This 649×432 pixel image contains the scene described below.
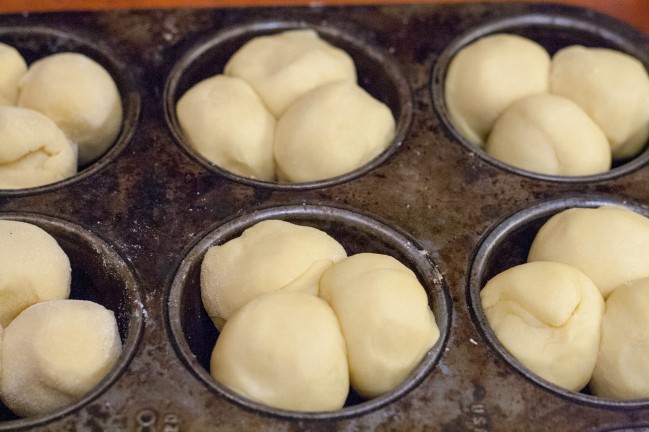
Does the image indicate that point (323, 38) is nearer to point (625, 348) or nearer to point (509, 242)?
point (509, 242)

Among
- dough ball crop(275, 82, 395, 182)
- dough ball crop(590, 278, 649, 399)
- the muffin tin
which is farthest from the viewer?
dough ball crop(275, 82, 395, 182)

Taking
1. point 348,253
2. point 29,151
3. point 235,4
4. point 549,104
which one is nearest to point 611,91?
point 549,104

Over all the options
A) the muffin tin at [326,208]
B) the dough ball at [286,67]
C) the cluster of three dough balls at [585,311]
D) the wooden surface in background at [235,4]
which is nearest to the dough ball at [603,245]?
the cluster of three dough balls at [585,311]

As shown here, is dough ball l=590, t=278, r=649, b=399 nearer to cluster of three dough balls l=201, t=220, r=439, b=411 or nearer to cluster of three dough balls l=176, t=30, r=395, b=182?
cluster of three dough balls l=201, t=220, r=439, b=411

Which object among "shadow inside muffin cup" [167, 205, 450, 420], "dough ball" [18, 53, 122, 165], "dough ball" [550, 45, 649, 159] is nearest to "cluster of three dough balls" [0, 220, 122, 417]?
"shadow inside muffin cup" [167, 205, 450, 420]

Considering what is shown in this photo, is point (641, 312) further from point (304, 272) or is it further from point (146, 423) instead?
point (146, 423)

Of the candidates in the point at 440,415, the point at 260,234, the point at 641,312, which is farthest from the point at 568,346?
the point at 260,234

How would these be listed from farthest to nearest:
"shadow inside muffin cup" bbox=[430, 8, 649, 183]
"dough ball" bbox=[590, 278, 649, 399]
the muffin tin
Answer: "shadow inside muffin cup" bbox=[430, 8, 649, 183] → "dough ball" bbox=[590, 278, 649, 399] → the muffin tin
